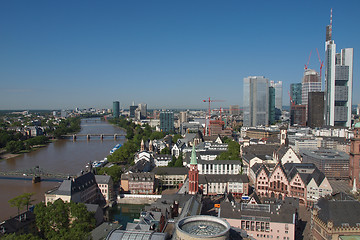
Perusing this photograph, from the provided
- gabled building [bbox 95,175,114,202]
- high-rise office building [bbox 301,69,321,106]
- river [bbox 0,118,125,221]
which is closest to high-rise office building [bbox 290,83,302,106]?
high-rise office building [bbox 301,69,321,106]

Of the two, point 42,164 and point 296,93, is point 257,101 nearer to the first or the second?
point 296,93

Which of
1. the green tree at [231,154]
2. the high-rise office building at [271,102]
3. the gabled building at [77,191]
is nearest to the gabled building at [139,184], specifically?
the gabled building at [77,191]

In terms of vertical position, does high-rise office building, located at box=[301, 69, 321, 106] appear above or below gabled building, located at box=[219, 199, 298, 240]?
above

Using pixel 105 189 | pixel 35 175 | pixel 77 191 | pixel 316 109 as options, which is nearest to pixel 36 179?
pixel 35 175

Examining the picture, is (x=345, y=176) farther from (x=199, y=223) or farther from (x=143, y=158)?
(x=199, y=223)

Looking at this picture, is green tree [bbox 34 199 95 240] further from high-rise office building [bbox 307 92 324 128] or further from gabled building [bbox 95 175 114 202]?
high-rise office building [bbox 307 92 324 128]

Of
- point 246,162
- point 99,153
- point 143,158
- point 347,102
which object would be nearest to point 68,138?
point 99,153
